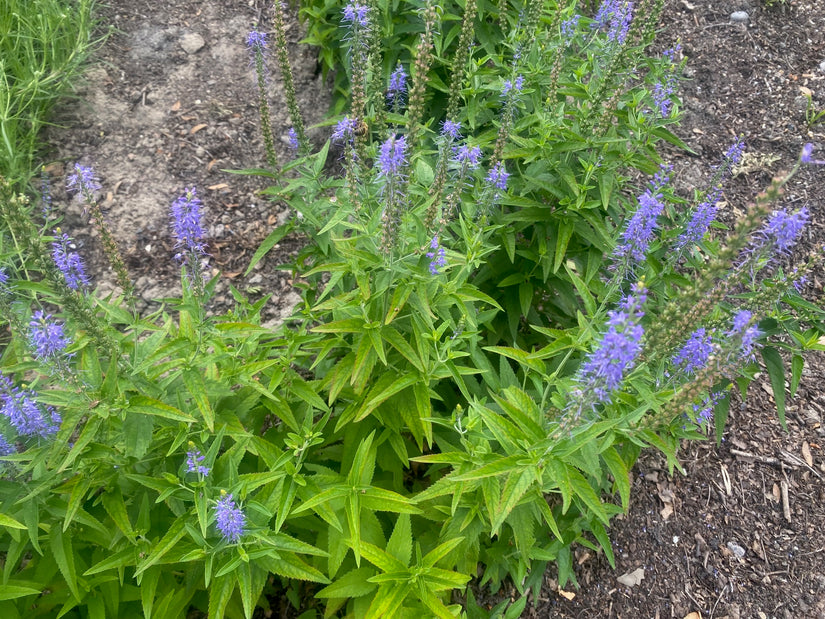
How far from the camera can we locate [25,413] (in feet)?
8.06

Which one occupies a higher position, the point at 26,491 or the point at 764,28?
the point at 764,28

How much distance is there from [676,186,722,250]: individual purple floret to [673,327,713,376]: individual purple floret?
717 millimetres

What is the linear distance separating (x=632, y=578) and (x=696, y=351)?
2002 mm

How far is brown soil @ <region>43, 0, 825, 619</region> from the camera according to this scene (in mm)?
3996

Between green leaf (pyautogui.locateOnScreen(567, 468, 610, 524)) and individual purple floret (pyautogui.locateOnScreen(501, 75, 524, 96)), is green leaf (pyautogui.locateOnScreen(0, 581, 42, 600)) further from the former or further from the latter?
individual purple floret (pyautogui.locateOnScreen(501, 75, 524, 96))

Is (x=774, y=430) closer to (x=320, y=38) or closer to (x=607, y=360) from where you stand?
(x=607, y=360)

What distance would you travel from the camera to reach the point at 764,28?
7051mm

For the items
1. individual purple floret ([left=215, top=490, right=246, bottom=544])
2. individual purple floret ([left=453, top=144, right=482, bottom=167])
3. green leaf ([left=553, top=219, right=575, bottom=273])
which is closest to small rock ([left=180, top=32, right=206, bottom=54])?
individual purple floret ([left=453, top=144, right=482, bottom=167])

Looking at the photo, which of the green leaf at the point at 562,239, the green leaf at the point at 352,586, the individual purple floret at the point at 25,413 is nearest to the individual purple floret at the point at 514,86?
the green leaf at the point at 562,239

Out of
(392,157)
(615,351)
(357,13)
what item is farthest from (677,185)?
(615,351)

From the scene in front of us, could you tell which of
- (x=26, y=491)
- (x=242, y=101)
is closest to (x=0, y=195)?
(x=26, y=491)

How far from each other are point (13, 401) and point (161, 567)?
3.68 ft

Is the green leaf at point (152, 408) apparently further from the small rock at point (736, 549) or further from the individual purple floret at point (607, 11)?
the small rock at point (736, 549)

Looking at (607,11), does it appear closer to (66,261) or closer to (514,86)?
(514,86)
